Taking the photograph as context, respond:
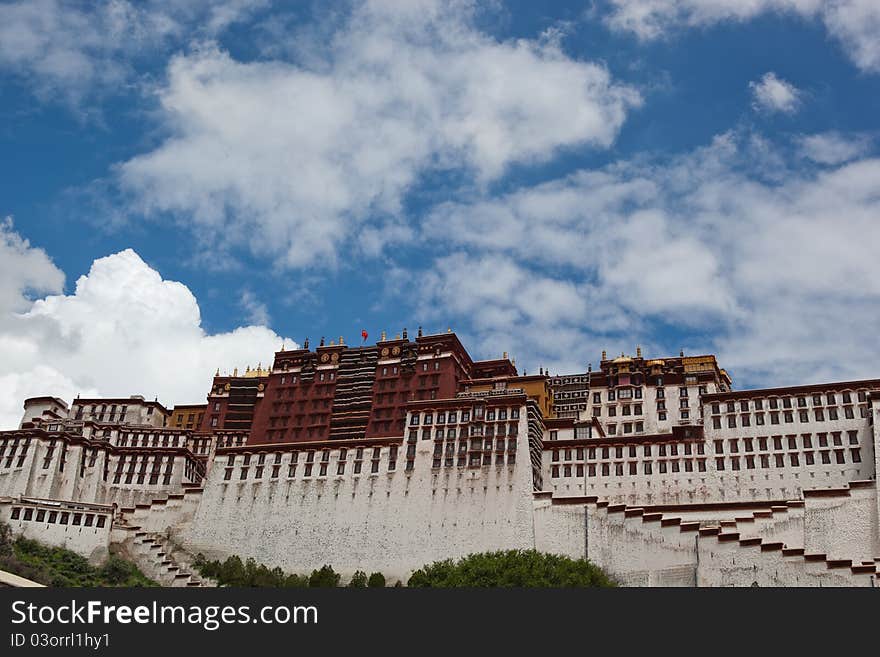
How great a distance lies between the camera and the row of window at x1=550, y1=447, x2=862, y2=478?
7731 cm

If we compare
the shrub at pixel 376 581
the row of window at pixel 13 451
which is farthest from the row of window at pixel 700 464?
the row of window at pixel 13 451

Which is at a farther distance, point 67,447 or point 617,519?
point 67,447

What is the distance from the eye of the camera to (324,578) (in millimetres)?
74250

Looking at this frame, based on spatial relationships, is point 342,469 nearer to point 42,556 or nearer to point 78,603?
point 42,556

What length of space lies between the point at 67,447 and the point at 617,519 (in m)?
49.8

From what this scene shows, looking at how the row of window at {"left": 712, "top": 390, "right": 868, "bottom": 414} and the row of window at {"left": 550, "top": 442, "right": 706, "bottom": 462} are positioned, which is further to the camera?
the row of window at {"left": 550, "top": 442, "right": 706, "bottom": 462}

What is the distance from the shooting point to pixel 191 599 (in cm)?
3897

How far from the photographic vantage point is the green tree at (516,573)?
209 feet

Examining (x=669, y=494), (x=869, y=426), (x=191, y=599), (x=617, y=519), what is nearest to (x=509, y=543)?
(x=617, y=519)

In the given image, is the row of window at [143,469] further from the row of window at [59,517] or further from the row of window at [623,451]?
the row of window at [623,451]

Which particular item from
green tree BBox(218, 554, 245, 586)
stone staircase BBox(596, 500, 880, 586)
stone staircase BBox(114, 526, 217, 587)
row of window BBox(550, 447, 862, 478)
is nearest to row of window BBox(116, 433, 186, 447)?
stone staircase BBox(114, 526, 217, 587)

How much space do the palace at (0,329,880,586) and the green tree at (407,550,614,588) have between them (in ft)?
16.7

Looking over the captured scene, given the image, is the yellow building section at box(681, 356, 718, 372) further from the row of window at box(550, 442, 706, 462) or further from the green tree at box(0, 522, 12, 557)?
the green tree at box(0, 522, 12, 557)

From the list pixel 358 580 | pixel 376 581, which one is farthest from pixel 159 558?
pixel 376 581
